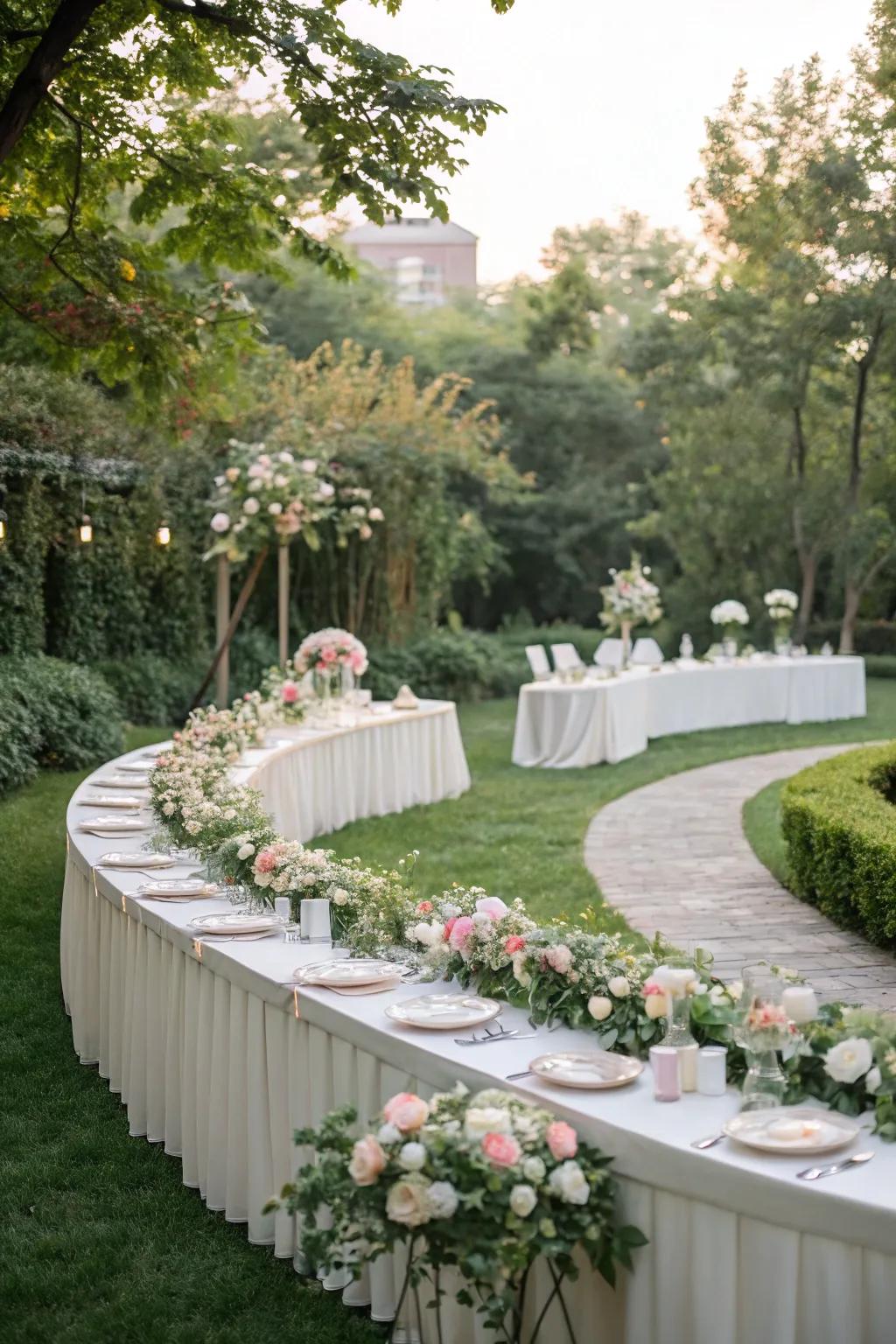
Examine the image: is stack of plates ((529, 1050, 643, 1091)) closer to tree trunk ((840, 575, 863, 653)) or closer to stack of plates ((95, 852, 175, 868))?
stack of plates ((95, 852, 175, 868))

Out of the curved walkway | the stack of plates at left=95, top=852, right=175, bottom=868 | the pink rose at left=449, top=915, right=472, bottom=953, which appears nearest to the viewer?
the pink rose at left=449, top=915, right=472, bottom=953

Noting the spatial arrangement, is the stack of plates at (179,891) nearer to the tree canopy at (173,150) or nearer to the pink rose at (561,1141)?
the pink rose at (561,1141)

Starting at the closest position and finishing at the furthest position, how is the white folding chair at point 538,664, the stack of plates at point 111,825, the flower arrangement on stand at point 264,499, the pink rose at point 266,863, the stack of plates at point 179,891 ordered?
1. the pink rose at point 266,863
2. the stack of plates at point 179,891
3. the stack of plates at point 111,825
4. the flower arrangement on stand at point 264,499
5. the white folding chair at point 538,664

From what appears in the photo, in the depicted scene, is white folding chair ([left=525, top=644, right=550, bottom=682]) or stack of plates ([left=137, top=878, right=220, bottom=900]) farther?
white folding chair ([left=525, top=644, right=550, bottom=682])

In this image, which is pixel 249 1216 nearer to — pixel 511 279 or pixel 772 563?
pixel 772 563

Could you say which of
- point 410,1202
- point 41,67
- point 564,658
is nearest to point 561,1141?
point 410,1202

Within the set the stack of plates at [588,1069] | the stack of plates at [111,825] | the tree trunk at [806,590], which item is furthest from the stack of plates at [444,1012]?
the tree trunk at [806,590]

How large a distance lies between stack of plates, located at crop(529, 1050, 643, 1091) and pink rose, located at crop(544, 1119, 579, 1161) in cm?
29

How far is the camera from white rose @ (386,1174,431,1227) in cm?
236

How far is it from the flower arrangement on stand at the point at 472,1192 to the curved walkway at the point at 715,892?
5.85 feet

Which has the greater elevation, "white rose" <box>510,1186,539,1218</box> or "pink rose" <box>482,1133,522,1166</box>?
"pink rose" <box>482,1133,522,1166</box>

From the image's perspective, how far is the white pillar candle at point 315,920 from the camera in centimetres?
414

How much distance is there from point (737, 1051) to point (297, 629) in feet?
46.1

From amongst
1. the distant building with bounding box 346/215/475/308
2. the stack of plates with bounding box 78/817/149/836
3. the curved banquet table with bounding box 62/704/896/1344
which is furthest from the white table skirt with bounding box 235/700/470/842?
the distant building with bounding box 346/215/475/308
